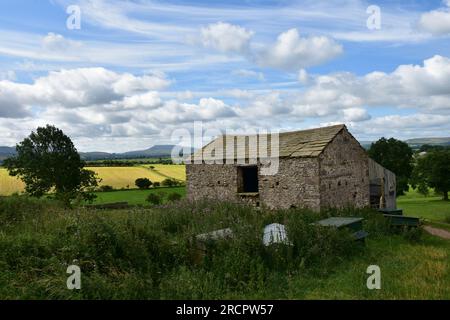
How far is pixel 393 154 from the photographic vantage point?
48000 millimetres

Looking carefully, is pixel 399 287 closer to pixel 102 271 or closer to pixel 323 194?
pixel 102 271

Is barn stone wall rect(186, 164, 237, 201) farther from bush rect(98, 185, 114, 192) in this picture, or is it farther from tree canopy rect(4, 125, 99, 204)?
bush rect(98, 185, 114, 192)

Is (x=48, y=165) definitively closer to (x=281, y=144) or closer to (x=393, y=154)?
(x=281, y=144)

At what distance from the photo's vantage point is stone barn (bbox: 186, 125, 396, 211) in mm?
15438

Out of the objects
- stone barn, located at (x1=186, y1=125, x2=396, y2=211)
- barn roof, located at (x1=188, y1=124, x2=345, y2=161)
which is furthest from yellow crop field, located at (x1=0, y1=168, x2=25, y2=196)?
stone barn, located at (x1=186, y1=125, x2=396, y2=211)

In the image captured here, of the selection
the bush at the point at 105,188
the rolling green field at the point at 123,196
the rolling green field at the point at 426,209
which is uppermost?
the bush at the point at 105,188

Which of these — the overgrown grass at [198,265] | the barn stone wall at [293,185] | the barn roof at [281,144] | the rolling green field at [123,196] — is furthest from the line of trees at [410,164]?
the overgrown grass at [198,265]

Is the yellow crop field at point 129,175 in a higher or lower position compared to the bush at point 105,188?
higher

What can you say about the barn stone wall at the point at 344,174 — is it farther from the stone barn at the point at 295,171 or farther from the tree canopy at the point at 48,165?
the tree canopy at the point at 48,165

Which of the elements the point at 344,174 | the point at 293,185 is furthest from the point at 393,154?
the point at 293,185

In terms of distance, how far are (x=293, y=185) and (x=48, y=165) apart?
2739 cm

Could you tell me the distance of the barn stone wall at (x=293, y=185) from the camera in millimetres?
15195
